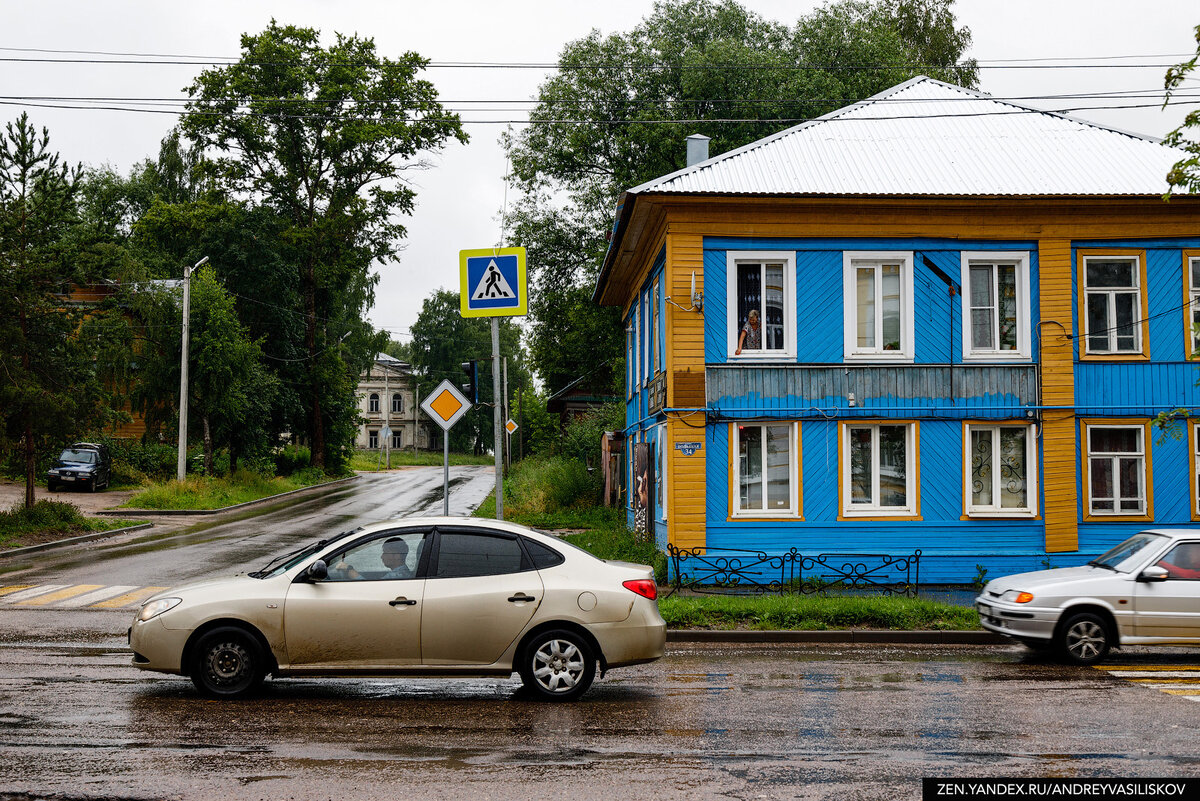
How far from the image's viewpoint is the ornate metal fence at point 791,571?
16.4 metres

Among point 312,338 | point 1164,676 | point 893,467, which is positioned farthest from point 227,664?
point 312,338

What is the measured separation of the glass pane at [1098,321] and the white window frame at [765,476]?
5.53 metres

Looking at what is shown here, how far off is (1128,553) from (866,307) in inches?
279

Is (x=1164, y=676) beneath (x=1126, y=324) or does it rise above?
beneath

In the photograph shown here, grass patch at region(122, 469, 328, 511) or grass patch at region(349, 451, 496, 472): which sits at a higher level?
grass patch at region(349, 451, 496, 472)

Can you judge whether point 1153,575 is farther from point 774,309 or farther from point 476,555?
point 774,309

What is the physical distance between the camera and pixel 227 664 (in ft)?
27.8

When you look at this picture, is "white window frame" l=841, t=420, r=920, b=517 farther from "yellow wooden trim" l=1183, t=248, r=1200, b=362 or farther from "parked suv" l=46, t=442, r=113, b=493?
"parked suv" l=46, t=442, r=113, b=493

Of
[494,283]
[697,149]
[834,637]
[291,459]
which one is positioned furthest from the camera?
[291,459]

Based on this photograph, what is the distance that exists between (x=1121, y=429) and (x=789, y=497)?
19.9 ft

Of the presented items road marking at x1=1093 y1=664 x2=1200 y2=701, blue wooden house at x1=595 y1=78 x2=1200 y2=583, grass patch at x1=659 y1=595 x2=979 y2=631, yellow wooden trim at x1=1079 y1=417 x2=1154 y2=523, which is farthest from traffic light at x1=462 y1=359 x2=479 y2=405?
yellow wooden trim at x1=1079 y1=417 x2=1154 y2=523

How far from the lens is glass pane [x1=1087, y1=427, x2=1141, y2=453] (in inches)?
703

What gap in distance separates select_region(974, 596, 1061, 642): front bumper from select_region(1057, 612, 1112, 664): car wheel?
0.17 meters

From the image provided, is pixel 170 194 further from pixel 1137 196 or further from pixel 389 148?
pixel 1137 196
